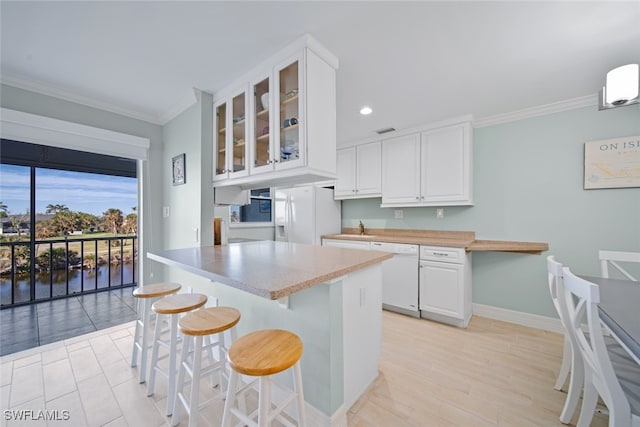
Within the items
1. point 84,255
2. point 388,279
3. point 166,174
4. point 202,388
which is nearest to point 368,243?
point 388,279

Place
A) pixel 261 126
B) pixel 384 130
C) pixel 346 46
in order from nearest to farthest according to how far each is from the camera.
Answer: pixel 346 46
pixel 261 126
pixel 384 130

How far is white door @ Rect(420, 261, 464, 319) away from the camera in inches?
98.7

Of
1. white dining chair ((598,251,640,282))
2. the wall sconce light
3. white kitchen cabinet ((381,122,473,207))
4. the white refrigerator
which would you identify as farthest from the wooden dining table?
the white refrigerator

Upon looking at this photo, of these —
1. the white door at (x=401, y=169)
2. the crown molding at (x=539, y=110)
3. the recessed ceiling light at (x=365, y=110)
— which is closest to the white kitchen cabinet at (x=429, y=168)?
the white door at (x=401, y=169)

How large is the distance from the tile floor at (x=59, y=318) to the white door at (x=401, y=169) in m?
3.53

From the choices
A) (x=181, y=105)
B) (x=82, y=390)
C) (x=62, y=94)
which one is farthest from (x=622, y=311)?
(x=62, y=94)

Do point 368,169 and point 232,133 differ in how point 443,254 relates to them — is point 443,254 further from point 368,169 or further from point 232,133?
point 232,133

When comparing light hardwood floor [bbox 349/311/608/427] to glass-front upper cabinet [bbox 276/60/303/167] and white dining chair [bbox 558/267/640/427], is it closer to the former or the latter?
white dining chair [bbox 558/267/640/427]

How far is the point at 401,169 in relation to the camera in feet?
10.3

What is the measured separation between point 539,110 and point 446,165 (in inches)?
39.8

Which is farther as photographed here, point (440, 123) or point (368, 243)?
point (368, 243)

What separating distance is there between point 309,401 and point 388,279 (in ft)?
6.23

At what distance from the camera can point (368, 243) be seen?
311 centimetres

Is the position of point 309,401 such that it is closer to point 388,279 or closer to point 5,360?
point 388,279
